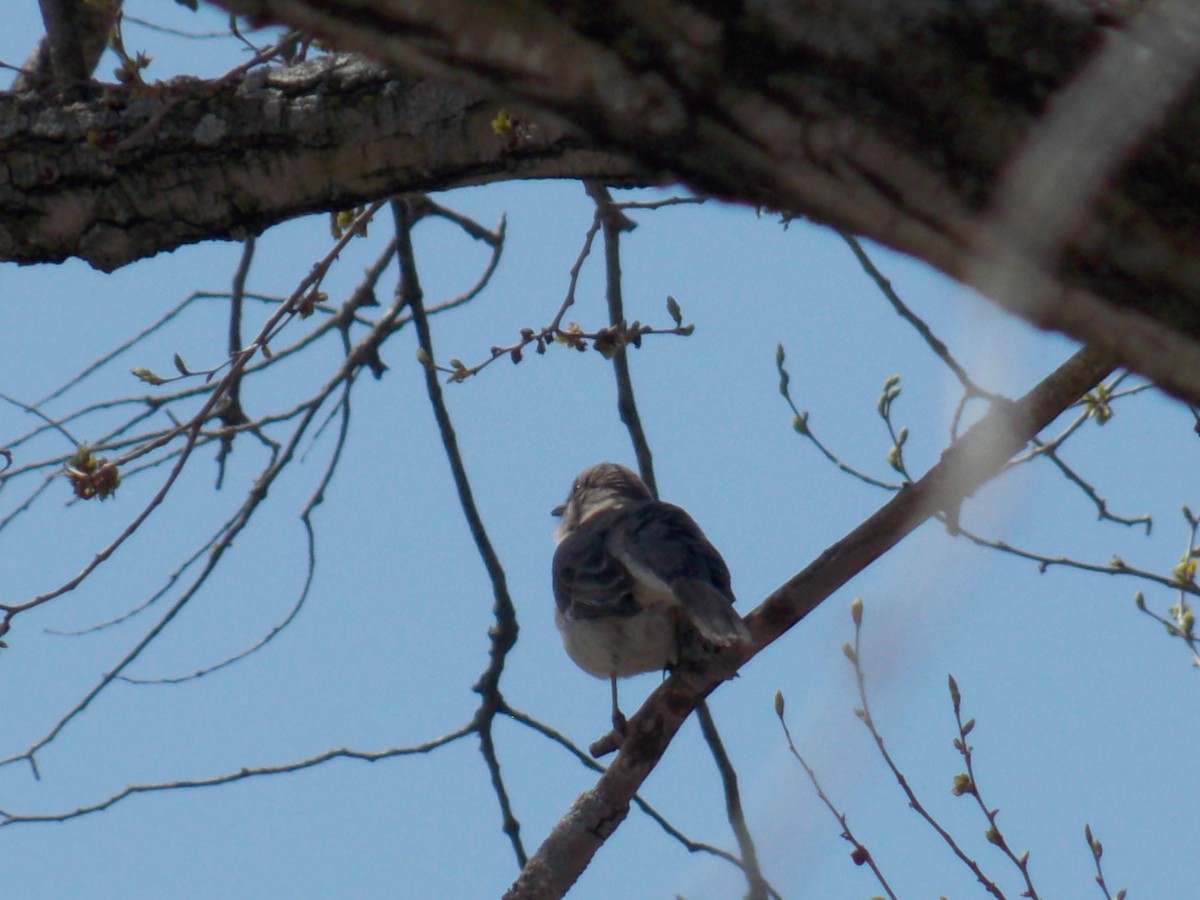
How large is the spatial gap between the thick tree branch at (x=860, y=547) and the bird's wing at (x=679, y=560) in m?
0.73

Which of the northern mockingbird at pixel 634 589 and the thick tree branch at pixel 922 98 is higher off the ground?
the northern mockingbird at pixel 634 589

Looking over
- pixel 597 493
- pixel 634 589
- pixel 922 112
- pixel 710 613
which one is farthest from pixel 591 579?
pixel 922 112

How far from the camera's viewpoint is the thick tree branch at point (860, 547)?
3.03 m

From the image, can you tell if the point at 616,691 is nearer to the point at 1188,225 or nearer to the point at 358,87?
the point at 358,87

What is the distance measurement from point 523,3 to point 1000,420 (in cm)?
249

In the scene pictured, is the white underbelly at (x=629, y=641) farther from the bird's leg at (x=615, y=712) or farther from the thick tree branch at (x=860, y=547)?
the thick tree branch at (x=860, y=547)

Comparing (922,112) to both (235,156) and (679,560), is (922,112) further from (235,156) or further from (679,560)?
(679,560)

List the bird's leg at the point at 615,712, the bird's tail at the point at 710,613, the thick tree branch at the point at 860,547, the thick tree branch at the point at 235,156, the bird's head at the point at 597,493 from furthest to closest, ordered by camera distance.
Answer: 1. the bird's head at the point at 597,493
2. the bird's leg at the point at 615,712
3. the bird's tail at the point at 710,613
4. the thick tree branch at the point at 860,547
5. the thick tree branch at the point at 235,156

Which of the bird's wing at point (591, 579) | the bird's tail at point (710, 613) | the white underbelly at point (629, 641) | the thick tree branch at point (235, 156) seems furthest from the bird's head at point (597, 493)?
the thick tree branch at point (235, 156)

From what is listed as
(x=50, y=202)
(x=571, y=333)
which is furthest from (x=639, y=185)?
(x=50, y=202)

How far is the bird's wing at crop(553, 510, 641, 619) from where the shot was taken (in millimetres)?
5090

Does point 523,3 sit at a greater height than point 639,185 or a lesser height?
lesser

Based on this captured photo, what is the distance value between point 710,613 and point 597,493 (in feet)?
8.55

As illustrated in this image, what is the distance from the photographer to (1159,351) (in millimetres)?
896
